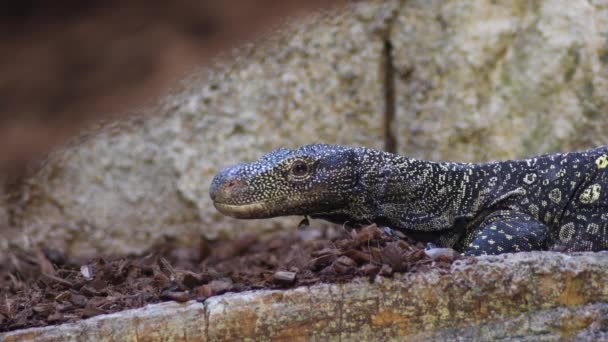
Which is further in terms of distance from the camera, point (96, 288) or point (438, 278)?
point (96, 288)

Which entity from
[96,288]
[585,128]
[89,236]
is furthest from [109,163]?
[585,128]

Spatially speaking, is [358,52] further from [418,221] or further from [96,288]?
[96,288]

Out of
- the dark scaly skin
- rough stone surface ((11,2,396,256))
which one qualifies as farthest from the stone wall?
the dark scaly skin

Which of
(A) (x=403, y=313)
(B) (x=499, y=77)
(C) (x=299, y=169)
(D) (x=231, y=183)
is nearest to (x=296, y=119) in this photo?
(B) (x=499, y=77)

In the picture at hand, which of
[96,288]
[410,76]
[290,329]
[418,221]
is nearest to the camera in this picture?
[290,329]

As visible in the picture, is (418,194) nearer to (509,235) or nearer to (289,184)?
(509,235)

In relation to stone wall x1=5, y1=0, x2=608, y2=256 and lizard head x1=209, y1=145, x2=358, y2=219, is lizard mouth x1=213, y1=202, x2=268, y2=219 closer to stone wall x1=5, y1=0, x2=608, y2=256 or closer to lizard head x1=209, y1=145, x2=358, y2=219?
lizard head x1=209, y1=145, x2=358, y2=219
